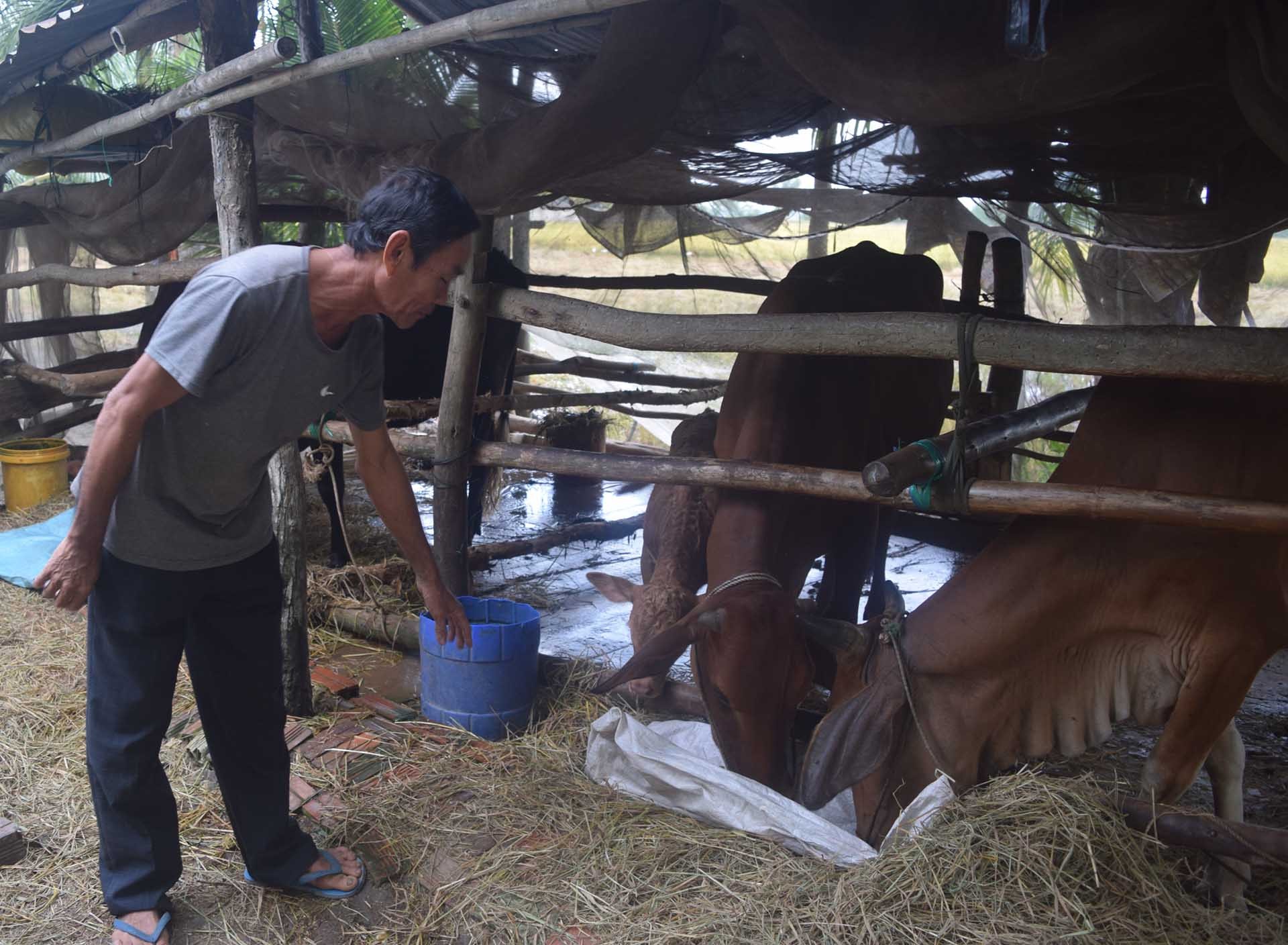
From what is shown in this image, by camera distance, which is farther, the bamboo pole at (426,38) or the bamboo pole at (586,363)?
the bamboo pole at (586,363)

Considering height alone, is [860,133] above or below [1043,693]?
above

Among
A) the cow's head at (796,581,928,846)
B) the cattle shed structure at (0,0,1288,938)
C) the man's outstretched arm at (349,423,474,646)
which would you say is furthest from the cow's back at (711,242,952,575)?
the man's outstretched arm at (349,423,474,646)

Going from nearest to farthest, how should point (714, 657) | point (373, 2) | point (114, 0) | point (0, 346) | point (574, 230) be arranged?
point (714, 657), point (114, 0), point (373, 2), point (0, 346), point (574, 230)

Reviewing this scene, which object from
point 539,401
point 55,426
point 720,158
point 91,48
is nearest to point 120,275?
point 91,48

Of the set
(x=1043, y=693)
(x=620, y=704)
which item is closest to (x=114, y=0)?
(x=620, y=704)

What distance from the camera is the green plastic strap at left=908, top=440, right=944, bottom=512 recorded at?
8.97ft

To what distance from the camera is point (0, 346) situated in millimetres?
7223

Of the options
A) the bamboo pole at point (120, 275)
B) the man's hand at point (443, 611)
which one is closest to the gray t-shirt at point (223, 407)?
the man's hand at point (443, 611)

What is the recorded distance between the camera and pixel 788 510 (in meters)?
3.97

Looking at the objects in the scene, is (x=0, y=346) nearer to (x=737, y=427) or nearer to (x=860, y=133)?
(x=737, y=427)

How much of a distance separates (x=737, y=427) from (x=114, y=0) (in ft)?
10.7

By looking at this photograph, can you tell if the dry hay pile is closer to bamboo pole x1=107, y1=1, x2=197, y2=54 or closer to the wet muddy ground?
the wet muddy ground

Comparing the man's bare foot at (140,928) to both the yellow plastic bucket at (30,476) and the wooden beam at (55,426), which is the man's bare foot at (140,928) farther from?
the wooden beam at (55,426)

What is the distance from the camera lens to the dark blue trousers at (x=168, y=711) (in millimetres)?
2400
